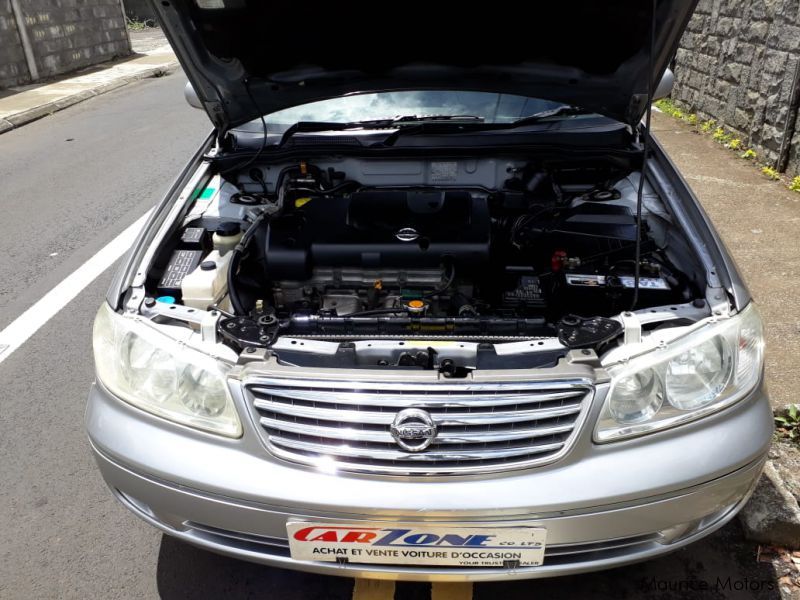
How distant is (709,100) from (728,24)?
845mm

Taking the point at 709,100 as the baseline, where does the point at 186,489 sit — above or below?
above

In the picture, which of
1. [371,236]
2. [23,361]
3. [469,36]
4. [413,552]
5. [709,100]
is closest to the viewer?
[413,552]

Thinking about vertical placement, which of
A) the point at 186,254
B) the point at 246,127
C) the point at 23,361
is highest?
the point at 246,127

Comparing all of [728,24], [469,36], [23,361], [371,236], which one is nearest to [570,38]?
[469,36]

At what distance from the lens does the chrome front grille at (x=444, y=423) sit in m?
1.64

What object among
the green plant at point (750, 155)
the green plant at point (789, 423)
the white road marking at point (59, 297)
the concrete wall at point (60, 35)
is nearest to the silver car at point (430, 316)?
the green plant at point (789, 423)

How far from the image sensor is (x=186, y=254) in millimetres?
2482

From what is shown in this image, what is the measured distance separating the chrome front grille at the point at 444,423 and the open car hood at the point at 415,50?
61.3 inches

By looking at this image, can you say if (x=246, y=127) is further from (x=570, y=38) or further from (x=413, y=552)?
(x=413, y=552)

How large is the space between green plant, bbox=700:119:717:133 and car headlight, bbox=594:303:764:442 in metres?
6.48

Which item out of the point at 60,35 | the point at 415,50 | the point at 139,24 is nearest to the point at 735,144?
the point at 415,50

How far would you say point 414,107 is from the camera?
3.13m

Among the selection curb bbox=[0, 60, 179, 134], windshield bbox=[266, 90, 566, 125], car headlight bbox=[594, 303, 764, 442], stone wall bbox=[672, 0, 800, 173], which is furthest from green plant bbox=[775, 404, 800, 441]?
curb bbox=[0, 60, 179, 134]

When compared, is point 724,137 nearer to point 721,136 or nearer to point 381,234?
point 721,136
